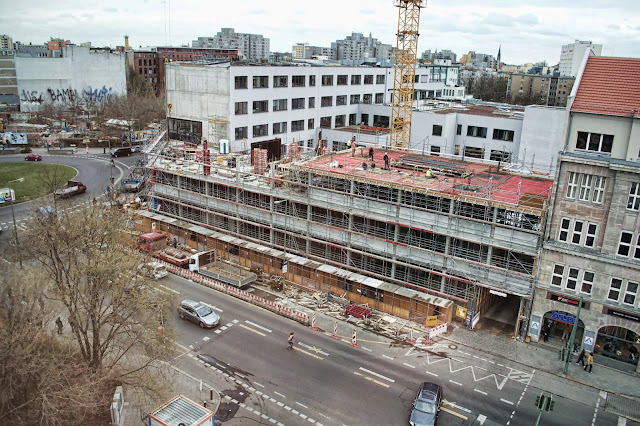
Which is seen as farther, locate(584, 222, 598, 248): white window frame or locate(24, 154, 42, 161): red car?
locate(24, 154, 42, 161): red car

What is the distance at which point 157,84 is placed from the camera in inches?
6299

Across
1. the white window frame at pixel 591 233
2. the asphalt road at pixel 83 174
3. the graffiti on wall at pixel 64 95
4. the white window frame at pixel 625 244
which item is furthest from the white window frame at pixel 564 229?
the graffiti on wall at pixel 64 95

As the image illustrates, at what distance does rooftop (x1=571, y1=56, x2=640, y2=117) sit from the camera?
33250 mm

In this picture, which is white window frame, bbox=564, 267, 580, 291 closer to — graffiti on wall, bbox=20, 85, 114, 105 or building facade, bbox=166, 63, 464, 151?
building facade, bbox=166, 63, 464, 151

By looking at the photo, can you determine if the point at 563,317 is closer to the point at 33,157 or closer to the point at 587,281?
the point at 587,281

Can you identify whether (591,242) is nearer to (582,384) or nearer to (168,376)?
(582,384)

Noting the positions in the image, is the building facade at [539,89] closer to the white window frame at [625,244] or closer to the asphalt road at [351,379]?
the white window frame at [625,244]

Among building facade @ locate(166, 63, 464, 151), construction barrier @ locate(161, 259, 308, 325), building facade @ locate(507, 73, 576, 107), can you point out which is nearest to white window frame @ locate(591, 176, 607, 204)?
construction barrier @ locate(161, 259, 308, 325)

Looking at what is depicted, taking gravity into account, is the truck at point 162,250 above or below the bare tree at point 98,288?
below

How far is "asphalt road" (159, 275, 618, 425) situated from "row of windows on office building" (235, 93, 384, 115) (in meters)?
32.1

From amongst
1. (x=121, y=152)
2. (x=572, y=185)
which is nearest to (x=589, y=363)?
(x=572, y=185)

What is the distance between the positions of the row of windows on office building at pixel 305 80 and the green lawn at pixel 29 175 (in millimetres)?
28642

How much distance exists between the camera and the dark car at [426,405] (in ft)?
88.5

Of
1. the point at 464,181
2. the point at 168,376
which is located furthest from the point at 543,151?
the point at 168,376
